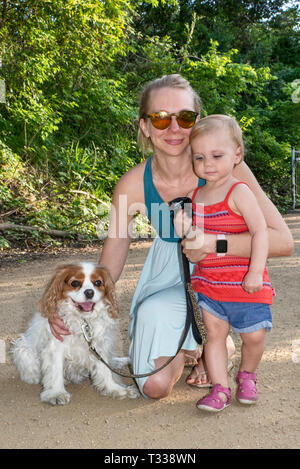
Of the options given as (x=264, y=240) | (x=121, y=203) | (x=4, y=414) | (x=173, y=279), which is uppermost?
(x=121, y=203)

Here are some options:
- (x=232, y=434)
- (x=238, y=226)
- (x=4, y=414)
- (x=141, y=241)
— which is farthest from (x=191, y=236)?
(x=141, y=241)

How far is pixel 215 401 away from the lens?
275 cm

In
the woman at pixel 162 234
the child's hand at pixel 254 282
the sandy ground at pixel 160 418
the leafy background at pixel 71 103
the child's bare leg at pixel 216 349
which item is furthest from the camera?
the leafy background at pixel 71 103

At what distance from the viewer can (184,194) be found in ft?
11.2

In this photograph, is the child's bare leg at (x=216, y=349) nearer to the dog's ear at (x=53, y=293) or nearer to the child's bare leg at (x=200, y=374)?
the child's bare leg at (x=200, y=374)

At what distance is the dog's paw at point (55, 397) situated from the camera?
3.01 m

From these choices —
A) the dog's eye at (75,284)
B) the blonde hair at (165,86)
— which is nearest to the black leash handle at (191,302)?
the dog's eye at (75,284)

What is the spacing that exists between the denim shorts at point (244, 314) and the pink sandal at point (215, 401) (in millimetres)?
349

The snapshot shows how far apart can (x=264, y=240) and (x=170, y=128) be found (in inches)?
39.6

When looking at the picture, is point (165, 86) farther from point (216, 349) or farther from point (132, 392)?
point (132, 392)

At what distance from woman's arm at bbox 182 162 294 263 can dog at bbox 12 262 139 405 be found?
2.15 feet

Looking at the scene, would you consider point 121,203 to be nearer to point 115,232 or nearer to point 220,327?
point 115,232

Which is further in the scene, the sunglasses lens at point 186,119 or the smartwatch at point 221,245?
the sunglasses lens at point 186,119

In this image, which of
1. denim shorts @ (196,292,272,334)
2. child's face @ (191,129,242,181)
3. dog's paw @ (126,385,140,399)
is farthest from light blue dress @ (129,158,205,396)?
child's face @ (191,129,242,181)
